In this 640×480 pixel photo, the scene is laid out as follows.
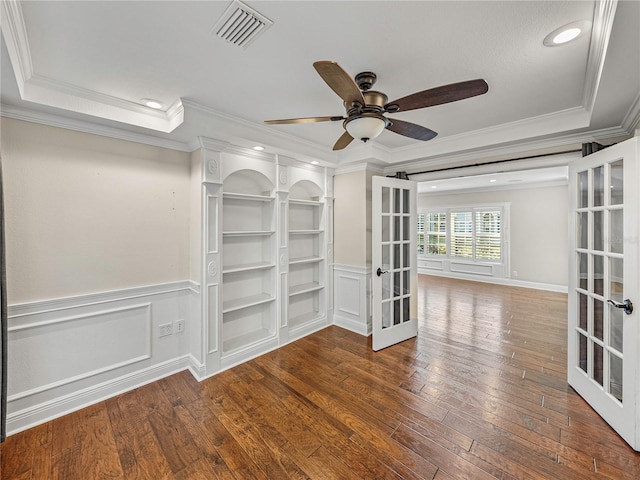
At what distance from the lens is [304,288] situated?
13.4 ft

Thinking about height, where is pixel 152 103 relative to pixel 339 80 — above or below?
above

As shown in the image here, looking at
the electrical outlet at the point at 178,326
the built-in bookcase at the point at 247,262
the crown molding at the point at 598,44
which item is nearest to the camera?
the crown molding at the point at 598,44

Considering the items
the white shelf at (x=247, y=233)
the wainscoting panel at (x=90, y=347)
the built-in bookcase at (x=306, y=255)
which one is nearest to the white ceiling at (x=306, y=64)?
the white shelf at (x=247, y=233)

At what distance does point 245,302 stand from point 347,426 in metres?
1.76

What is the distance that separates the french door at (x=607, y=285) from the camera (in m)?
1.92

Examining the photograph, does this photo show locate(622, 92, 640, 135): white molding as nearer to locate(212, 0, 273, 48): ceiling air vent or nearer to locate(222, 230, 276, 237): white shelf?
locate(212, 0, 273, 48): ceiling air vent

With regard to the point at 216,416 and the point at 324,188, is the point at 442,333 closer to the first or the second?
the point at 324,188

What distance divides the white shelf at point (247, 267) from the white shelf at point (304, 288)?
58 cm

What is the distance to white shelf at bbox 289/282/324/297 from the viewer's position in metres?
3.87

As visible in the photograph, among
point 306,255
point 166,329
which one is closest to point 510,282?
point 306,255

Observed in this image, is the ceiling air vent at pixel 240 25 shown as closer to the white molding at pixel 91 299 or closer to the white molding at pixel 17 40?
the white molding at pixel 17 40

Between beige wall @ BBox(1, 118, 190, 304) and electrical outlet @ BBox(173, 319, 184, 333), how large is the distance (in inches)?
18.5

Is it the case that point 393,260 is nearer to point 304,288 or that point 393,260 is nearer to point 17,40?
point 304,288

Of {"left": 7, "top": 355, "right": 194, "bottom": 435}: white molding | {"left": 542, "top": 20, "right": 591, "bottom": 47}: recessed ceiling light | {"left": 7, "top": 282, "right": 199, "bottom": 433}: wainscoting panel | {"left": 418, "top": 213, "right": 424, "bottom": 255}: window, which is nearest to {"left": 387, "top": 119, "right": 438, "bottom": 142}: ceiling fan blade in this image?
{"left": 542, "top": 20, "right": 591, "bottom": 47}: recessed ceiling light
